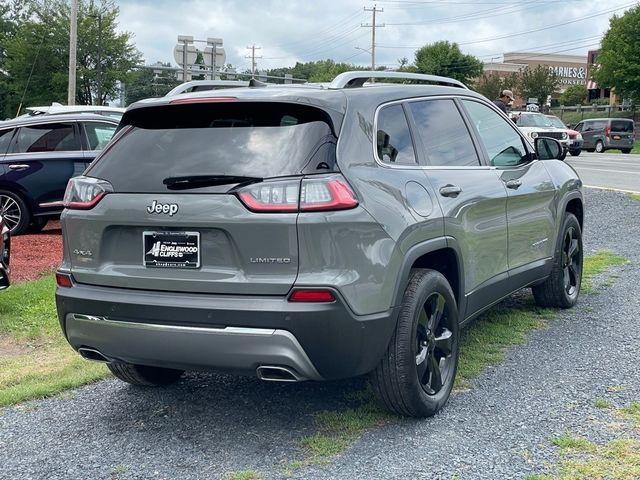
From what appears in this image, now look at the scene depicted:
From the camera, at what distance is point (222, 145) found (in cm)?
363

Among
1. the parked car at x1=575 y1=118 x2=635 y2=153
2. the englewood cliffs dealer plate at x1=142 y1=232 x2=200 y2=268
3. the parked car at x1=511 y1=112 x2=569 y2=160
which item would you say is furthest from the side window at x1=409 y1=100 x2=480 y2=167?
the parked car at x1=575 y1=118 x2=635 y2=153

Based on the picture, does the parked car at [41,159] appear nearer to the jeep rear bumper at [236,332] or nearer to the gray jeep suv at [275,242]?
the gray jeep suv at [275,242]

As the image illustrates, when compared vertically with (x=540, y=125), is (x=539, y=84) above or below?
above

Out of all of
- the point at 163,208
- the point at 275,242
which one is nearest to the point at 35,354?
the point at 163,208

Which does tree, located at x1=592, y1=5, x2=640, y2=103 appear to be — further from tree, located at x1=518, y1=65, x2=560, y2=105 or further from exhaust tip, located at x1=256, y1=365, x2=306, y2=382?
exhaust tip, located at x1=256, y1=365, x2=306, y2=382

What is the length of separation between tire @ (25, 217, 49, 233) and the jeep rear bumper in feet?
25.3

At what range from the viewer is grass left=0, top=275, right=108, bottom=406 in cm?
478

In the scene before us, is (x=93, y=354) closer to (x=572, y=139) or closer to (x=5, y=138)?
(x=5, y=138)

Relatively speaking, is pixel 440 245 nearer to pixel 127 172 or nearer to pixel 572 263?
pixel 127 172

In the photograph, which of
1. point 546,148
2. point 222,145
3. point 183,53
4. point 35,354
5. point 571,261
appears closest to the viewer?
point 222,145

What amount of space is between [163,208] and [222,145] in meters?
0.41

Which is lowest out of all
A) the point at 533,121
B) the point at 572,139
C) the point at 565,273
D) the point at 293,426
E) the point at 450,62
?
the point at 293,426

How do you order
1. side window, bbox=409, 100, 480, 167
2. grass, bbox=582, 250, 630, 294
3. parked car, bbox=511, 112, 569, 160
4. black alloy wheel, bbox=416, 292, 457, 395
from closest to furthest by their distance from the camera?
1. black alloy wheel, bbox=416, 292, 457, 395
2. side window, bbox=409, 100, 480, 167
3. grass, bbox=582, 250, 630, 294
4. parked car, bbox=511, 112, 569, 160

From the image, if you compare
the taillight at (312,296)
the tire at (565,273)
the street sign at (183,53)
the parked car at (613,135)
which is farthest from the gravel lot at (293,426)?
the parked car at (613,135)
